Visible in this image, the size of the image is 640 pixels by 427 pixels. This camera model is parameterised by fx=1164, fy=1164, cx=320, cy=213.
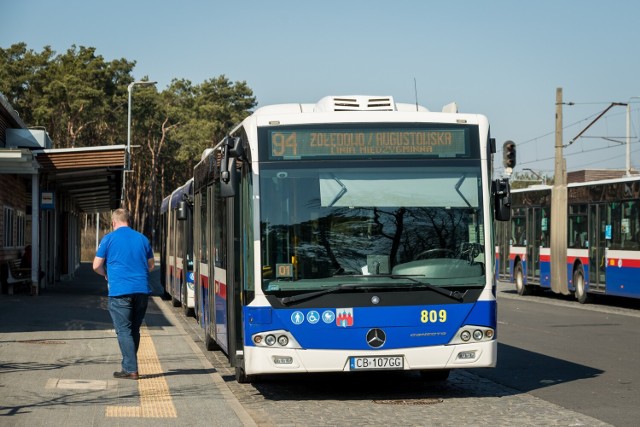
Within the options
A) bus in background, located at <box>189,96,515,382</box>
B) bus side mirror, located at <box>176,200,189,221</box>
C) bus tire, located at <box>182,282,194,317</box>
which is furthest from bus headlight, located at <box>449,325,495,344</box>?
bus tire, located at <box>182,282,194,317</box>

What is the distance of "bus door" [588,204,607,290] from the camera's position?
2797 cm

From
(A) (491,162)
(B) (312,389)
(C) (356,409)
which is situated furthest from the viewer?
(B) (312,389)

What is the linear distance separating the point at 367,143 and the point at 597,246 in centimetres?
1780

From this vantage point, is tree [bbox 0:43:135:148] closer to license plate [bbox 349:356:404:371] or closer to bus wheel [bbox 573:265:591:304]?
bus wheel [bbox 573:265:591:304]

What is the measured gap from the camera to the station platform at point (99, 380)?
32.9 feet

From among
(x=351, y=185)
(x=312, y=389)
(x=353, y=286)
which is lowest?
(x=312, y=389)

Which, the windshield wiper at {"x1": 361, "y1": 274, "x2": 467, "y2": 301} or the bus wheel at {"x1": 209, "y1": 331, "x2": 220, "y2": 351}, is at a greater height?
the windshield wiper at {"x1": 361, "y1": 274, "x2": 467, "y2": 301}

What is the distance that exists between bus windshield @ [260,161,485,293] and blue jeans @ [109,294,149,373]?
2.04m

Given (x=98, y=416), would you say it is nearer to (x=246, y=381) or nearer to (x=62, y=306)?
(x=246, y=381)

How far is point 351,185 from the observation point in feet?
38.0

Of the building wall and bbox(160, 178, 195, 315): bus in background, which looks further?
Result: the building wall

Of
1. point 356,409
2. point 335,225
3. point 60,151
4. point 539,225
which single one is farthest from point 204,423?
point 539,225

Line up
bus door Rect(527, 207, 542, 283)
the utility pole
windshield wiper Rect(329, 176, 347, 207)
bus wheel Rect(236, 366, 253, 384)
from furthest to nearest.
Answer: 1. bus door Rect(527, 207, 542, 283)
2. the utility pole
3. bus wheel Rect(236, 366, 253, 384)
4. windshield wiper Rect(329, 176, 347, 207)

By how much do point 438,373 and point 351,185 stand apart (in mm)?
2838
